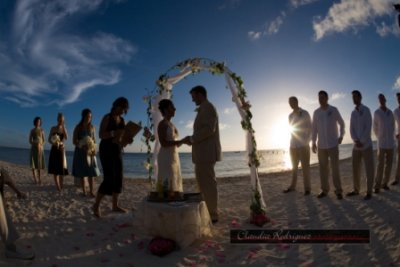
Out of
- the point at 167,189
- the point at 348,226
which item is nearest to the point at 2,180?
the point at 167,189

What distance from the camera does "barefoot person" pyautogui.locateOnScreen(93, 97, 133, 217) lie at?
674 centimetres

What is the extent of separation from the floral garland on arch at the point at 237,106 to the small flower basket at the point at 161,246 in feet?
6.90

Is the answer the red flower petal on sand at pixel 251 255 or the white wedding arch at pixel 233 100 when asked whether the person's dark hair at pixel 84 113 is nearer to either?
the white wedding arch at pixel 233 100

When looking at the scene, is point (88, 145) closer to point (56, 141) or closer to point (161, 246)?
point (56, 141)

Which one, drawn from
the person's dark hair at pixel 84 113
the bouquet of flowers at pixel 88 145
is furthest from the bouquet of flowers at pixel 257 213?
the person's dark hair at pixel 84 113

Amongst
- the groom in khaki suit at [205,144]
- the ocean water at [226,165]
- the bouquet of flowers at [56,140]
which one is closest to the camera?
the groom in khaki suit at [205,144]

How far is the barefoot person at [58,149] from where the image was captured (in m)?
9.88

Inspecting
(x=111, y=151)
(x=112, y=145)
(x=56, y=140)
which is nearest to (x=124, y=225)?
(x=111, y=151)

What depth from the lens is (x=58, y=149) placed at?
10.1m

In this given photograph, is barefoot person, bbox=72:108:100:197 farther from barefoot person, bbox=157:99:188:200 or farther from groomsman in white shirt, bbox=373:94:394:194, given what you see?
groomsman in white shirt, bbox=373:94:394:194

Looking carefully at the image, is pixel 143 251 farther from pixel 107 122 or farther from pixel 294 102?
pixel 294 102

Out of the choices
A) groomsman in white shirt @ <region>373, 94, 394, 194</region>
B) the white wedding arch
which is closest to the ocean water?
the white wedding arch

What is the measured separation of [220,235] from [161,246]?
1418 mm

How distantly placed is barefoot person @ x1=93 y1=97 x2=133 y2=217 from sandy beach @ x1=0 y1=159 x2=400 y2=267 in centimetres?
64
